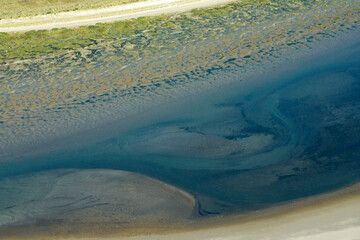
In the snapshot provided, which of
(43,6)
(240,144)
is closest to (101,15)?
(43,6)

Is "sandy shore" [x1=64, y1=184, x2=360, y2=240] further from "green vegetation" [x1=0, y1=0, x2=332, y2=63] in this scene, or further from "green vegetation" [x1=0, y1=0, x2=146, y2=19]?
"green vegetation" [x1=0, y1=0, x2=146, y2=19]

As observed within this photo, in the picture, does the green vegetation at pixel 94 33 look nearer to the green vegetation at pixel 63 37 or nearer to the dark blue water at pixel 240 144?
the green vegetation at pixel 63 37

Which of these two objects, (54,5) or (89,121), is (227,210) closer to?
(89,121)

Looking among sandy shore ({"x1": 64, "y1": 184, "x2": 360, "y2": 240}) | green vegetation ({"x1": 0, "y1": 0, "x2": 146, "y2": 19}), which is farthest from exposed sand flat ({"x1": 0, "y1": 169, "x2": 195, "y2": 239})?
green vegetation ({"x1": 0, "y1": 0, "x2": 146, "y2": 19})

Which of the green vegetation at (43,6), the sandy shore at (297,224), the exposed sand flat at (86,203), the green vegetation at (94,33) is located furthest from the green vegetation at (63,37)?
the sandy shore at (297,224)

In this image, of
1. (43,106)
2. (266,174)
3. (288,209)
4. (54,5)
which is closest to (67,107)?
(43,106)

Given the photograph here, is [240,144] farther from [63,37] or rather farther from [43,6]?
[43,6]

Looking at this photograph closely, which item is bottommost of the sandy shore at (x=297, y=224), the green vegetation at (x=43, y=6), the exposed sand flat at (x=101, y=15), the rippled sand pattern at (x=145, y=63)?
the sandy shore at (x=297, y=224)
